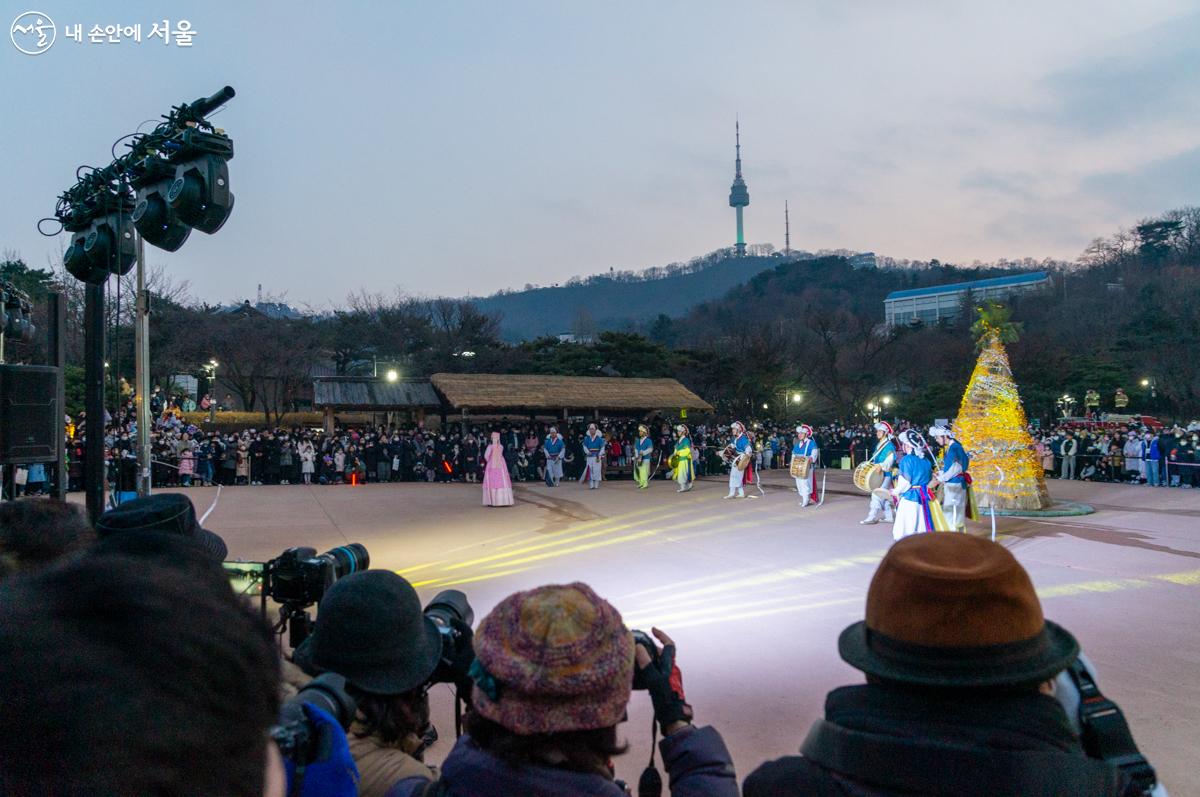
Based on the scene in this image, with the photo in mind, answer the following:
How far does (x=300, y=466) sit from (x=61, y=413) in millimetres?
15812

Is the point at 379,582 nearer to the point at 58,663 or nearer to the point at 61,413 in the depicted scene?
the point at 58,663

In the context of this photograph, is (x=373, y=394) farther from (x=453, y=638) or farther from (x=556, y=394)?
(x=453, y=638)

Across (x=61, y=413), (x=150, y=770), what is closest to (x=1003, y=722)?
(x=150, y=770)

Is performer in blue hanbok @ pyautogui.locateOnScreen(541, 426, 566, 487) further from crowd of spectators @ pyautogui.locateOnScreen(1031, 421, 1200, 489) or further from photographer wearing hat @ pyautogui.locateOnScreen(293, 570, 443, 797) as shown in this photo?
photographer wearing hat @ pyautogui.locateOnScreen(293, 570, 443, 797)

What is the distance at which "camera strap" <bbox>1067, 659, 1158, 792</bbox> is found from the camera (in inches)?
56.8

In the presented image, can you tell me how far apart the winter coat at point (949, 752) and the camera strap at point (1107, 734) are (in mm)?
51

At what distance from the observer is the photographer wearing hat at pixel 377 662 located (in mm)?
2090

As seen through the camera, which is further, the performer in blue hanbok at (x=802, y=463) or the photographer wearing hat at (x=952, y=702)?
the performer in blue hanbok at (x=802, y=463)

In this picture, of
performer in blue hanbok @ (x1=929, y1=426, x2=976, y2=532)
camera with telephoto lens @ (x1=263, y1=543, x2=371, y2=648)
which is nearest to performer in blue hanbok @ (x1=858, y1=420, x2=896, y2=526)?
performer in blue hanbok @ (x1=929, y1=426, x2=976, y2=532)

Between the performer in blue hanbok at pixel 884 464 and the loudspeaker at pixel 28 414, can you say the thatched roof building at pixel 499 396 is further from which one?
the loudspeaker at pixel 28 414

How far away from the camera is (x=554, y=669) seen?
5.08ft

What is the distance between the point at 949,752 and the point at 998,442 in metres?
15.3

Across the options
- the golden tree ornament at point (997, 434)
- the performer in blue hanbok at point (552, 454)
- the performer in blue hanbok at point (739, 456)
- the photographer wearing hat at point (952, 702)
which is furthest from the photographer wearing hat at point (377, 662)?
the performer in blue hanbok at point (552, 454)

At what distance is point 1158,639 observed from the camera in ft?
21.0
